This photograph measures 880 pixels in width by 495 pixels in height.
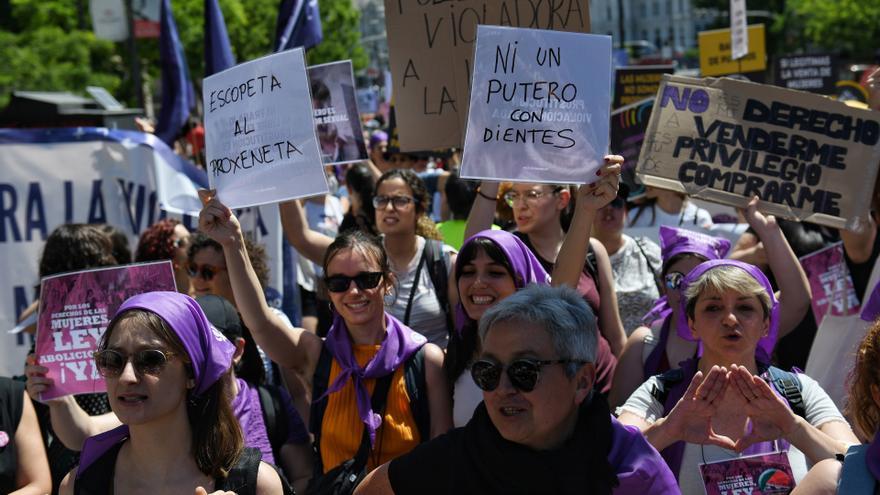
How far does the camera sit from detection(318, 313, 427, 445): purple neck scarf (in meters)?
3.81

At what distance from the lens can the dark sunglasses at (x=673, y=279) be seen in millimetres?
4496

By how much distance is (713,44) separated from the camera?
14422 millimetres

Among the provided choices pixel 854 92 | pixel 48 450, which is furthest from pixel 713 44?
pixel 48 450

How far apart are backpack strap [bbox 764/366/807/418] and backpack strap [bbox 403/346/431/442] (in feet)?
3.80

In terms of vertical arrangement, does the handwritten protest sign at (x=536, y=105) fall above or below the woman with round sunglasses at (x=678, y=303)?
above

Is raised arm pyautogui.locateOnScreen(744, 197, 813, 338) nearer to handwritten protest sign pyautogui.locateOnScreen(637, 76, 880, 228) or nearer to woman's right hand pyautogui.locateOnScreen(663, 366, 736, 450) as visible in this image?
handwritten protest sign pyautogui.locateOnScreen(637, 76, 880, 228)

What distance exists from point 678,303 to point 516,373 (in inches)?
66.9

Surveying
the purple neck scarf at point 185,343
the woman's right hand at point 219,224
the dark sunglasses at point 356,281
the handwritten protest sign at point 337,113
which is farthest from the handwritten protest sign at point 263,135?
the purple neck scarf at point 185,343

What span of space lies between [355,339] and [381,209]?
156cm

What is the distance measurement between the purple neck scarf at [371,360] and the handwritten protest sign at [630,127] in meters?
3.15

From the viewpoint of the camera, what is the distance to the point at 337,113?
18.1 ft

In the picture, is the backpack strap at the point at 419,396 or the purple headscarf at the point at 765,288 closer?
the purple headscarf at the point at 765,288

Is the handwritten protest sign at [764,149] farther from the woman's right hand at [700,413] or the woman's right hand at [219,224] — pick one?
the woman's right hand at [219,224]

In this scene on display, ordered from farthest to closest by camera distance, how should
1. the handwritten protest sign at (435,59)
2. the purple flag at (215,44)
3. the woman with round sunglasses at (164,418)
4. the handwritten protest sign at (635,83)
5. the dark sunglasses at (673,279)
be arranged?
the handwritten protest sign at (635,83) → the purple flag at (215,44) → the handwritten protest sign at (435,59) → the dark sunglasses at (673,279) → the woman with round sunglasses at (164,418)
